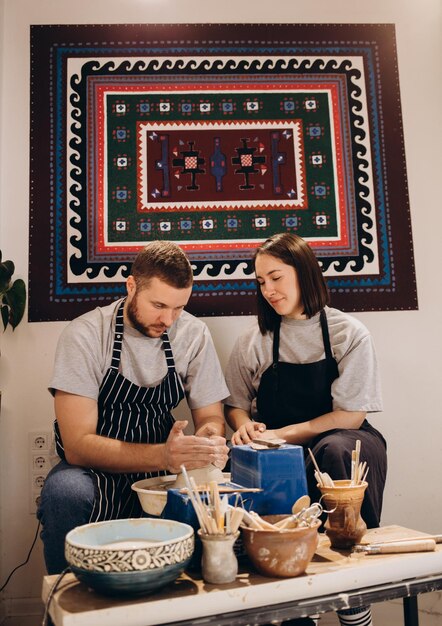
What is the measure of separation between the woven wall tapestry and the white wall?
64 mm

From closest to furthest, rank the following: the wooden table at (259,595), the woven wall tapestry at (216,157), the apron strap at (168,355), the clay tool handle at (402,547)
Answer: the wooden table at (259,595) → the clay tool handle at (402,547) → the apron strap at (168,355) → the woven wall tapestry at (216,157)

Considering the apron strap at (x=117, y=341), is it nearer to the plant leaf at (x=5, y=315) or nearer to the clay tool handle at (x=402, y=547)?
the plant leaf at (x=5, y=315)

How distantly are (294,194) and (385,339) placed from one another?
79 centimetres

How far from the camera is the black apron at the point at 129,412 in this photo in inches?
79.6

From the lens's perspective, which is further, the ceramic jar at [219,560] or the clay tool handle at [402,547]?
the clay tool handle at [402,547]

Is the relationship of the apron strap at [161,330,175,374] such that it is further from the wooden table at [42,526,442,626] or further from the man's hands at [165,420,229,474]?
the wooden table at [42,526,442,626]

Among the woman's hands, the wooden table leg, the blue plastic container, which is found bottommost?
the wooden table leg

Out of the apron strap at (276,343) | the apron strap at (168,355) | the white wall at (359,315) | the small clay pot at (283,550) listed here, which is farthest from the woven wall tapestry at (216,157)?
the small clay pot at (283,550)

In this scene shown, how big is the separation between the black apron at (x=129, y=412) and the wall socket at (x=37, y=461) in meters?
0.39

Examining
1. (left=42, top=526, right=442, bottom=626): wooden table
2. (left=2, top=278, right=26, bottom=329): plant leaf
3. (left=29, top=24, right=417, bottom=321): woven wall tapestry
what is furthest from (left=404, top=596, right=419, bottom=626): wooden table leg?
(left=2, top=278, right=26, bottom=329): plant leaf

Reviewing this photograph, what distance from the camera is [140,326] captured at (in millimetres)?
2195

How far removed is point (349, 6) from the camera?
9.62 ft

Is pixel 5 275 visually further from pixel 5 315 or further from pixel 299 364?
pixel 299 364

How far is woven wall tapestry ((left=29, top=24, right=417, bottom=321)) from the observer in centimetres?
269
